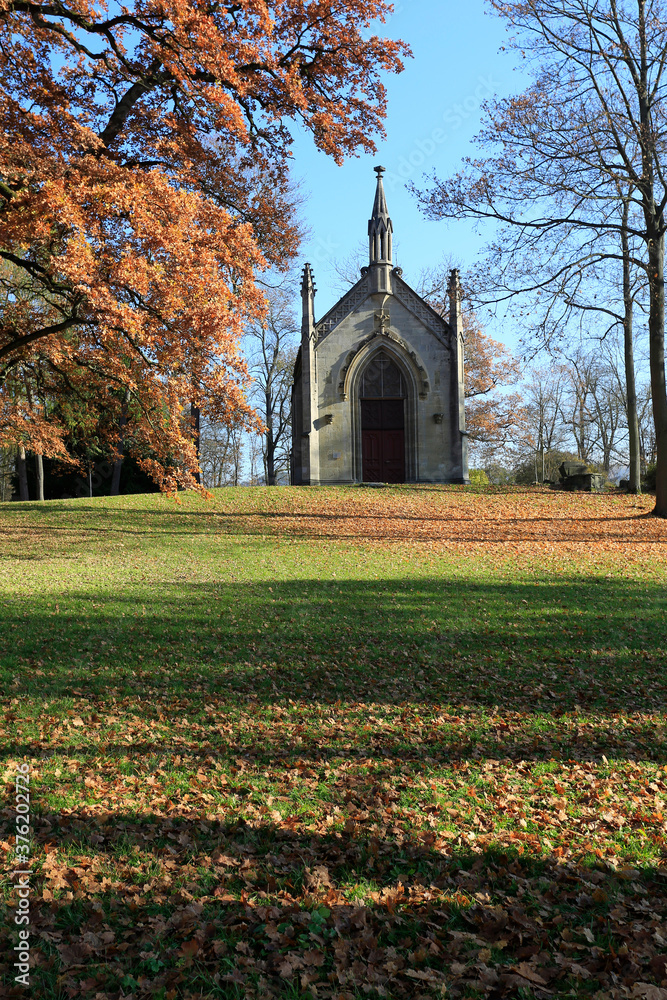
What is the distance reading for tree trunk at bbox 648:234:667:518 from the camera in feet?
60.0

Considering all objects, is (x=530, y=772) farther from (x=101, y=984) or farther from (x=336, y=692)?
(x=101, y=984)

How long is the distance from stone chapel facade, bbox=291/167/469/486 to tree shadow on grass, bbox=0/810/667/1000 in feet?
85.8

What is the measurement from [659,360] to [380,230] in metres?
17.0

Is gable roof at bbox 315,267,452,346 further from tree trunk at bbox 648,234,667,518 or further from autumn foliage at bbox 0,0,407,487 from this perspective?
autumn foliage at bbox 0,0,407,487

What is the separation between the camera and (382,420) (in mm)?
31062

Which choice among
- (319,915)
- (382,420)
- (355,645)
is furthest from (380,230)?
(319,915)

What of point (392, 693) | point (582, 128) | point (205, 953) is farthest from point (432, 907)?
point (582, 128)

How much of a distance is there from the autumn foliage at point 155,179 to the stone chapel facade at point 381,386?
16.2 metres

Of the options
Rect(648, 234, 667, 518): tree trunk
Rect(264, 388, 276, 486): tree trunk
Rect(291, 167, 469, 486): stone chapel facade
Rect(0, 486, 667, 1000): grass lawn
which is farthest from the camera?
Rect(264, 388, 276, 486): tree trunk

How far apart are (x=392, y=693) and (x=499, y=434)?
1619 inches

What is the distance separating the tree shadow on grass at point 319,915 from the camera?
2.94 m

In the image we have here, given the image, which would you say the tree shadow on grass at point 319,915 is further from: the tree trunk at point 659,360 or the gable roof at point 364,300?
the gable roof at point 364,300

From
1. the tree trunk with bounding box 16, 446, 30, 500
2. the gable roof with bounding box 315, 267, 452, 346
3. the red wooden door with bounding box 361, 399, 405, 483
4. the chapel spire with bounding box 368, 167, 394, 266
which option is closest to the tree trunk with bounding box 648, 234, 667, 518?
the gable roof with bounding box 315, 267, 452, 346

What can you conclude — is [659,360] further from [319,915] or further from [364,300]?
[319,915]
